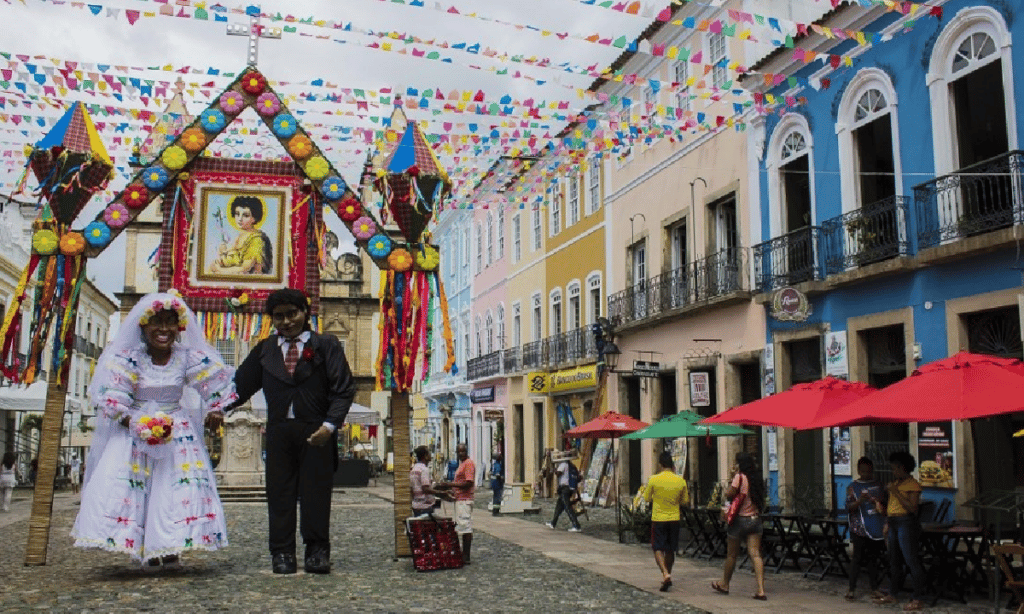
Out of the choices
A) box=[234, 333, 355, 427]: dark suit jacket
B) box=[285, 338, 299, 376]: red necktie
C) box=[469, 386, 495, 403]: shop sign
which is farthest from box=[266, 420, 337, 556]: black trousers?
box=[469, 386, 495, 403]: shop sign

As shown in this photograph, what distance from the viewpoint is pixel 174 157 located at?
11.0 metres

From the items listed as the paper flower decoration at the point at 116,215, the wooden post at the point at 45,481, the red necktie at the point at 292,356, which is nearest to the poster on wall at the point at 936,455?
the red necktie at the point at 292,356

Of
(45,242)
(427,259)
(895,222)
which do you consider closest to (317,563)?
(427,259)

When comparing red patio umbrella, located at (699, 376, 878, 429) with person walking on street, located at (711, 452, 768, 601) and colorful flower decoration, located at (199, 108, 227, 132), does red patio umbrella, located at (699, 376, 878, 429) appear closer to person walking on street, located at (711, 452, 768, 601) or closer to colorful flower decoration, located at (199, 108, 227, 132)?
person walking on street, located at (711, 452, 768, 601)

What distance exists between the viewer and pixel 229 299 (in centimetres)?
1123

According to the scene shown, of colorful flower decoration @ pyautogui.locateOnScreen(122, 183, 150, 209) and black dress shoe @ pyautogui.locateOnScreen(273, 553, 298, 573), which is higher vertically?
colorful flower decoration @ pyautogui.locateOnScreen(122, 183, 150, 209)

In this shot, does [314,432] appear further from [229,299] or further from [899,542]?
[899,542]

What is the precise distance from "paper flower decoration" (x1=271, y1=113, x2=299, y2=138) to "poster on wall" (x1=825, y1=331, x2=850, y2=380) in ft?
29.0

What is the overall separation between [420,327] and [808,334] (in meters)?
7.87

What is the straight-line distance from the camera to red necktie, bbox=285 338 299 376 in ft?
30.3

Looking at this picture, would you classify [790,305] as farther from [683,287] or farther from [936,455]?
[683,287]

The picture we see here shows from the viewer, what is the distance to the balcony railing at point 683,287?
62.2ft

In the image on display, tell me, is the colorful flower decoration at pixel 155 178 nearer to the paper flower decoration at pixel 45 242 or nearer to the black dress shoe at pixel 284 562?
the paper flower decoration at pixel 45 242

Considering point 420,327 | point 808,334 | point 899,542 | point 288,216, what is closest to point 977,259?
point 808,334
